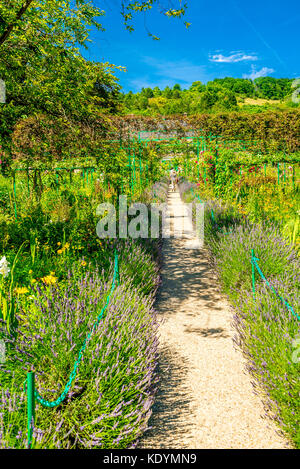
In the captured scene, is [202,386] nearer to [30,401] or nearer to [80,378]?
[80,378]

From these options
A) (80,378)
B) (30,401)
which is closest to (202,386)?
(80,378)

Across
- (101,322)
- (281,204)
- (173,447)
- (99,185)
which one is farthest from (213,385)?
(99,185)

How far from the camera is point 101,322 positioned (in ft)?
7.83

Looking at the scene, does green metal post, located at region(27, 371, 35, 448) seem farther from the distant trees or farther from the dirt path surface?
the distant trees

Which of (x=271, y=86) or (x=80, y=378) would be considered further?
(x=271, y=86)

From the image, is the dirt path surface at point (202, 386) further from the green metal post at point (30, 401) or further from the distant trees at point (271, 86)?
the distant trees at point (271, 86)

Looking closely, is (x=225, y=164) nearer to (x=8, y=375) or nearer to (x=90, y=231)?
(x=90, y=231)

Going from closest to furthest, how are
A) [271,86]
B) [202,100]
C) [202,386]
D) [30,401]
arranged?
[30,401]
[271,86]
[202,386]
[202,100]

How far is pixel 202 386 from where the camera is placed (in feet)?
9.15

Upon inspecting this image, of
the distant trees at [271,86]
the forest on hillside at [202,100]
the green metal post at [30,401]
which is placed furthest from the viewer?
the forest on hillside at [202,100]

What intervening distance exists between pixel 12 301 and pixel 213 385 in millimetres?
1842

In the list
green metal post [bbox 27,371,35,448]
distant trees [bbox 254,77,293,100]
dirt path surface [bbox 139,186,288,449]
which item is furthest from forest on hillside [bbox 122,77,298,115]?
green metal post [bbox 27,371,35,448]

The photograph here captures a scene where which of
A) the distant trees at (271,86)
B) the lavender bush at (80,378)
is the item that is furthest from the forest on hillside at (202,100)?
the lavender bush at (80,378)

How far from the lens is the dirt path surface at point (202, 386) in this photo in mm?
2227
